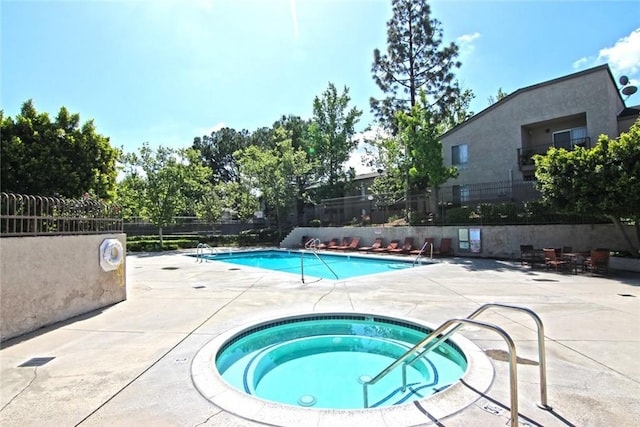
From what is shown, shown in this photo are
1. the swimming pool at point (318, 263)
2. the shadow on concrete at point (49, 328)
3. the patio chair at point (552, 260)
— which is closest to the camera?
the shadow on concrete at point (49, 328)

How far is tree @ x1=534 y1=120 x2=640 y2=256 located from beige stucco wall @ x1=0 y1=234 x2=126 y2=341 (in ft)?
45.7

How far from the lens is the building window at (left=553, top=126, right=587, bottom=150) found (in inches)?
699

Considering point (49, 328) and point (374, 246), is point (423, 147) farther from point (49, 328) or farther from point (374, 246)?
point (49, 328)

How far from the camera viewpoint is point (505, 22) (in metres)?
13.1

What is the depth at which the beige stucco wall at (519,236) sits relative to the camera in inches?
518

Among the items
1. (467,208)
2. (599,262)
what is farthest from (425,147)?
(599,262)

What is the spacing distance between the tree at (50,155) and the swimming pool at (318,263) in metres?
8.08

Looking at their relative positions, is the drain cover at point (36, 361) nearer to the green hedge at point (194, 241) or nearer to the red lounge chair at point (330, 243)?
the red lounge chair at point (330, 243)

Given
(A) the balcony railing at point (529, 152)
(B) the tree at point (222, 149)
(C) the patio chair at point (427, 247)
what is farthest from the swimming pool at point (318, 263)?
(B) the tree at point (222, 149)

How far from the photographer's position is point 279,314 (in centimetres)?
650

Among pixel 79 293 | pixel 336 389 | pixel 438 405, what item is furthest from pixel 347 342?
pixel 79 293

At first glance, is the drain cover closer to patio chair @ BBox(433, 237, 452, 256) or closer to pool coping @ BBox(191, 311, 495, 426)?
pool coping @ BBox(191, 311, 495, 426)

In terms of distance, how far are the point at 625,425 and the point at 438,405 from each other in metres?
1.54

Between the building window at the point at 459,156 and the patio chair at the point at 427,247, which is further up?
the building window at the point at 459,156
